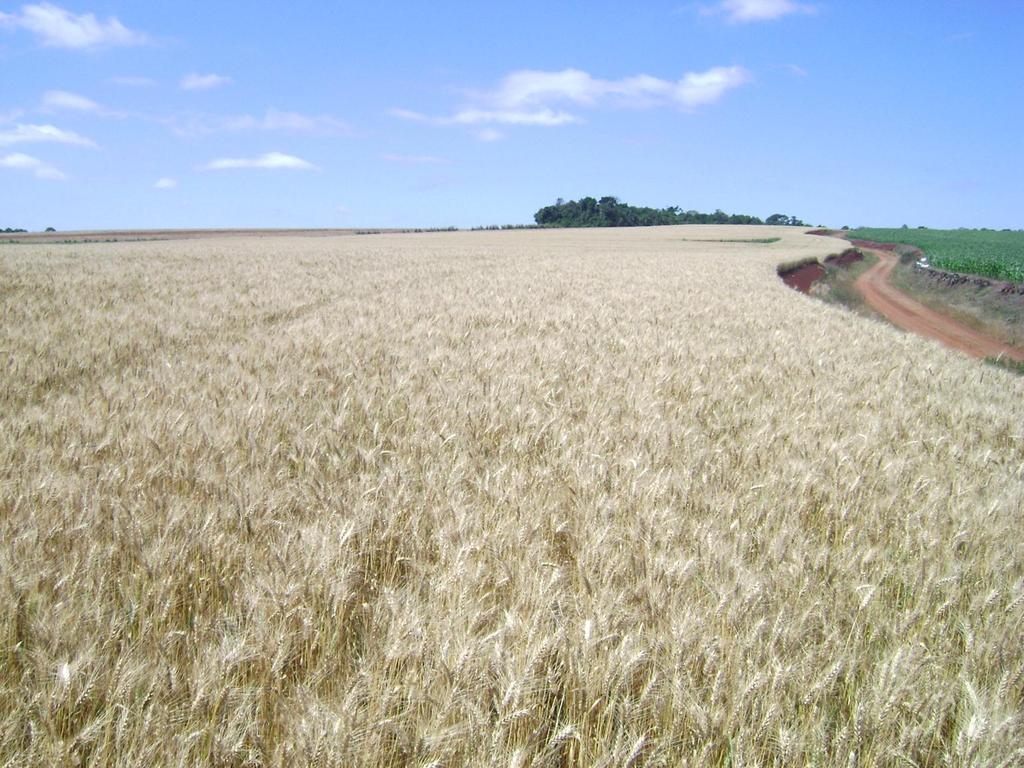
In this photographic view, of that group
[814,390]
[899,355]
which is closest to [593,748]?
[814,390]

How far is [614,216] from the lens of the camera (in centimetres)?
10944

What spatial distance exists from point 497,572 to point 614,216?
112368 mm

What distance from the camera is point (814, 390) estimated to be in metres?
4.76

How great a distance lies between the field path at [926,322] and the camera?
1523cm

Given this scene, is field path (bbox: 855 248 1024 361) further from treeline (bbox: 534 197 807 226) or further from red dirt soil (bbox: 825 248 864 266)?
treeline (bbox: 534 197 807 226)

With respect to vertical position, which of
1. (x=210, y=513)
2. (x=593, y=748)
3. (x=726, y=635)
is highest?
(x=210, y=513)

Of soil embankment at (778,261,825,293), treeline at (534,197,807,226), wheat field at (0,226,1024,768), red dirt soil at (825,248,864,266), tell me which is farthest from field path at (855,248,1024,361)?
treeline at (534,197,807,226)

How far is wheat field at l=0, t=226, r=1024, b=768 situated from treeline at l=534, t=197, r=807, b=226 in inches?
4238

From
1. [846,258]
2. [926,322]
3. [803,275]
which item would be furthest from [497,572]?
[846,258]

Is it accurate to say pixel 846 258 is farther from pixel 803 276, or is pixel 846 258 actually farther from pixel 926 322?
pixel 926 322

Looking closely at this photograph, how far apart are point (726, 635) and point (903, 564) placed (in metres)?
0.91

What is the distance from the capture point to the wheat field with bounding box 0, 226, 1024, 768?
138 cm

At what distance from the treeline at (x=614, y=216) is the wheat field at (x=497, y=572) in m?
108

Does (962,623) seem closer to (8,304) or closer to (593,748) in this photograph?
(593,748)
